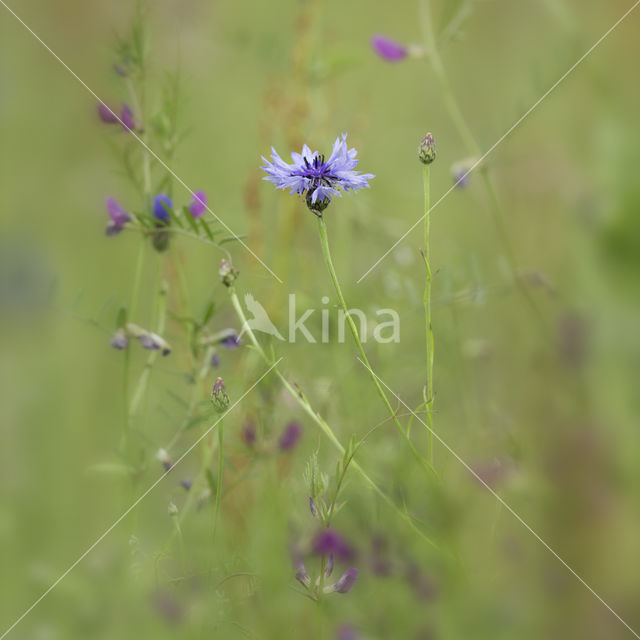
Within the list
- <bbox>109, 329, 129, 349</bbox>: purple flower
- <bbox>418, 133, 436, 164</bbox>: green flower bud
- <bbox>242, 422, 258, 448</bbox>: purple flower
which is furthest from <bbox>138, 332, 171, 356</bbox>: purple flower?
<bbox>418, 133, 436, 164</bbox>: green flower bud

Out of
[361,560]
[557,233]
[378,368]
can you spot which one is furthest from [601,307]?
[361,560]

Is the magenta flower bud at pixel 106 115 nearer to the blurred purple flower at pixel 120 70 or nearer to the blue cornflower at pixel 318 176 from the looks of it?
the blurred purple flower at pixel 120 70

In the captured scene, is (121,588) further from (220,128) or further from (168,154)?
(220,128)

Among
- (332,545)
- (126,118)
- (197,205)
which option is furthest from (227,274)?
(332,545)

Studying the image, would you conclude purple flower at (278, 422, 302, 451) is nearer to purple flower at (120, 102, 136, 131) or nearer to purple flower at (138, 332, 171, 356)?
purple flower at (138, 332, 171, 356)

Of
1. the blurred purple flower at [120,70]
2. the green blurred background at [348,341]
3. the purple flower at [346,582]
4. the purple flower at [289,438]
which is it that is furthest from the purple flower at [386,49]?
the purple flower at [346,582]

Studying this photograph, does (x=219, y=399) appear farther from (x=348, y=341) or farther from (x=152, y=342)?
(x=348, y=341)
